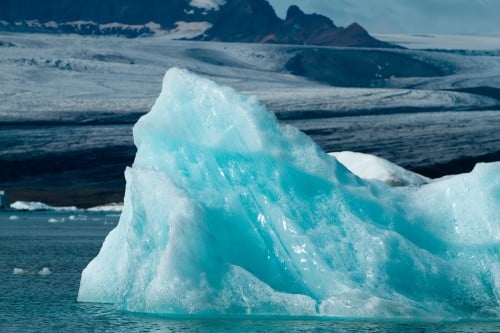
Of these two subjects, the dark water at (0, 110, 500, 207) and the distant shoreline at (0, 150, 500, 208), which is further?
the distant shoreline at (0, 150, 500, 208)

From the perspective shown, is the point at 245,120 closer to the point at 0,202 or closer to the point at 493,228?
the point at 493,228

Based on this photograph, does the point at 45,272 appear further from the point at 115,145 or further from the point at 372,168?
the point at 115,145

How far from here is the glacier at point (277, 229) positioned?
9.85 m

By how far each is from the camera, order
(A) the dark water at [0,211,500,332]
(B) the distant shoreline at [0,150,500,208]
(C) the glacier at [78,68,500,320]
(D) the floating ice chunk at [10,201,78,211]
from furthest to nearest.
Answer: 1. (B) the distant shoreline at [0,150,500,208]
2. (D) the floating ice chunk at [10,201,78,211]
3. (C) the glacier at [78,68,500,320]
4. (A) the dark water at [0,211,500,332]

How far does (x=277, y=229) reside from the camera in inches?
405

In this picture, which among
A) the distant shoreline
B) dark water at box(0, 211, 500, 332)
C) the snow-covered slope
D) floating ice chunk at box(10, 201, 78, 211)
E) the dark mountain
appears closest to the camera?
dark water at box(0, 211, 500, 332)

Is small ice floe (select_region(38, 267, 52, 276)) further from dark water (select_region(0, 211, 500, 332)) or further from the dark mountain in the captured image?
the dark mountain

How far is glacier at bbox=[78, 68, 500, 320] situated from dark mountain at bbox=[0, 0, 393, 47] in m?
86.8

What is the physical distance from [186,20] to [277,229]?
308ft

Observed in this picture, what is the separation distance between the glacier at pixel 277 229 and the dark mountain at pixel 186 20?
8677 centimetres

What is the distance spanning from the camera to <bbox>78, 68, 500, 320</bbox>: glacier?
985cm

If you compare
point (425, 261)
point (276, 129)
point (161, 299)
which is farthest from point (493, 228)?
point (161, 299)

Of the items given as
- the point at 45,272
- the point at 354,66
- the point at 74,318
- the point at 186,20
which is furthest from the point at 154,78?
the point at 74,318

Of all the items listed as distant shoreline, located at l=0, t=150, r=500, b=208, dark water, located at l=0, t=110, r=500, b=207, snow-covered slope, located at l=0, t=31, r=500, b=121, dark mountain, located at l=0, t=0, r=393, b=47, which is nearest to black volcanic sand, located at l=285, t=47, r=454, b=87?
snow-covered slope, located at l=0, t=31, r=500, b=121
